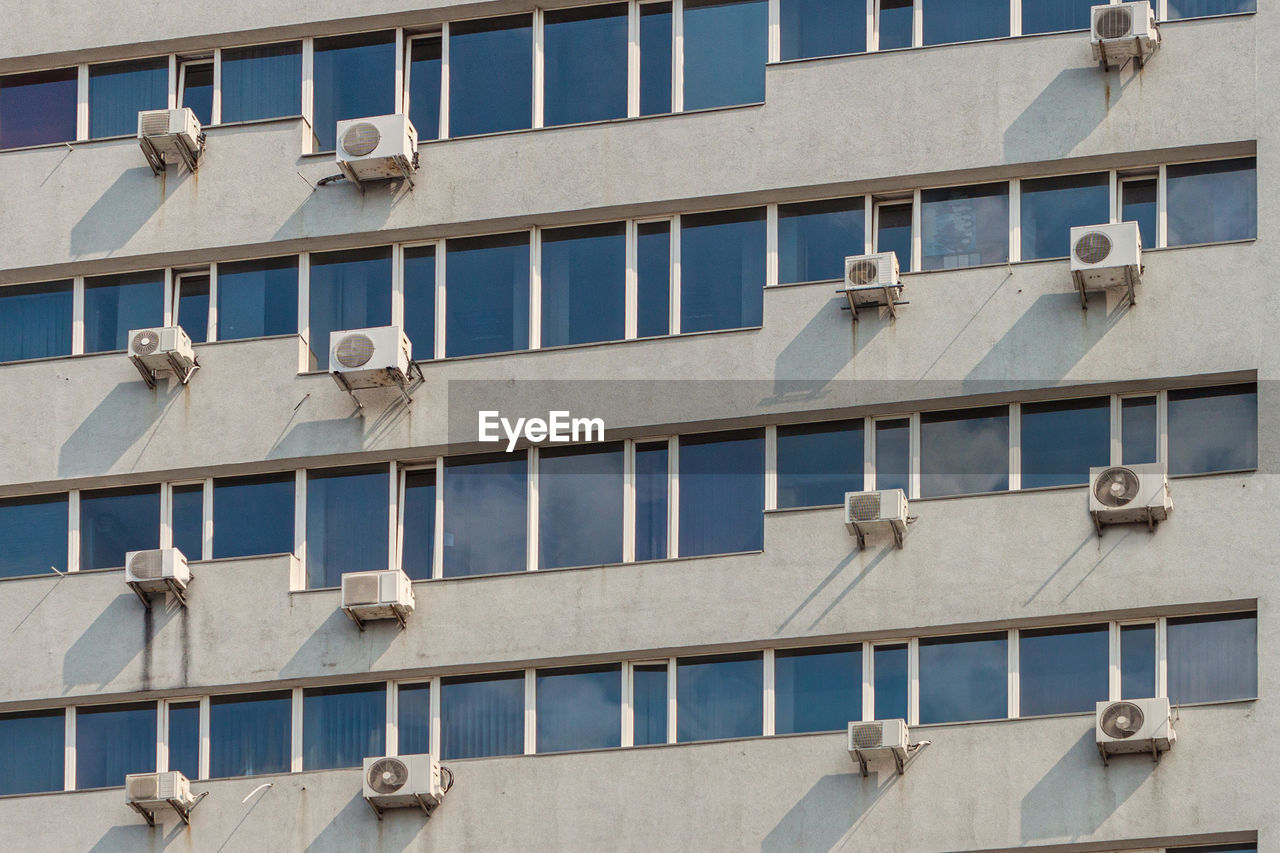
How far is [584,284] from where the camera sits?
3259cm

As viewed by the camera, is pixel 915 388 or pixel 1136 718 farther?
pixel 915 388

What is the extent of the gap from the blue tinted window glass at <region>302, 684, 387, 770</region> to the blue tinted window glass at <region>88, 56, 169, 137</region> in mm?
7757

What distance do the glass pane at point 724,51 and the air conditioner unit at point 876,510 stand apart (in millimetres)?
5366

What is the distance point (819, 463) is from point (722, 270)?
2.59 meters

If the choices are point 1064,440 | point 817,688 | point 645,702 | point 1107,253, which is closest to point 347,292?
point 645,702

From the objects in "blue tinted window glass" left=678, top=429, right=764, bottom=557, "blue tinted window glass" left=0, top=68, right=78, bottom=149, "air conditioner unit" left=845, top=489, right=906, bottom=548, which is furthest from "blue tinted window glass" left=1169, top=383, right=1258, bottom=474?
"blue tinted window glass" left=0, top=68, right=78, bottom=149

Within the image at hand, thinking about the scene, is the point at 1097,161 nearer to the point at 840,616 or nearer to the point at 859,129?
the point at 859,129

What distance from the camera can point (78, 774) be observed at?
1270 inches

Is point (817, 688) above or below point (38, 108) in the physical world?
below

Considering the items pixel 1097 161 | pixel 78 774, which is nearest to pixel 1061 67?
pixel 1097 161

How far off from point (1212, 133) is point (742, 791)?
9.05m

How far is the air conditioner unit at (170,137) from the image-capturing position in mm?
33312

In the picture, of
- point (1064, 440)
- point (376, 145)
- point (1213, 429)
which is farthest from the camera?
point (376, 145)

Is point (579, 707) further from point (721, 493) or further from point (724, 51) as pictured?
point (724, 51)
